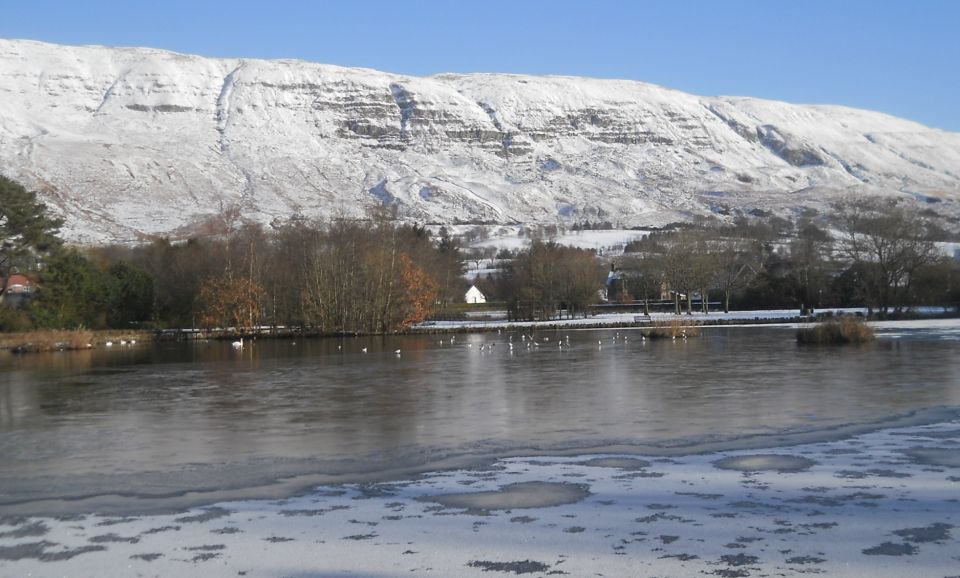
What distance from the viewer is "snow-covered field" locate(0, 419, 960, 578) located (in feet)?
28.6

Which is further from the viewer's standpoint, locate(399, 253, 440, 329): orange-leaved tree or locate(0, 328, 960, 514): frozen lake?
locate(399, 253, 440, 329): orange-leaved tree

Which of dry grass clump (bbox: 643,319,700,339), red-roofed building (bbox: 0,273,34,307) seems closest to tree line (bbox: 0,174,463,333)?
red-roofed building (bbox: 0,273,34,307)

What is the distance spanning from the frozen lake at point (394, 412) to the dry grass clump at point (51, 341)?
53.6ft

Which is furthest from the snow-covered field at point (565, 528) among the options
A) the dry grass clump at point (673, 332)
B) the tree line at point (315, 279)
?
the tree line at point (315, 279)

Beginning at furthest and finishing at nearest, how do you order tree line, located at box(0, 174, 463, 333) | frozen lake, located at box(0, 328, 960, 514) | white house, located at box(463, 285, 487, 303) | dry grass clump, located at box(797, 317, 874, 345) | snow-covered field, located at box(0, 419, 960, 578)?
1. white house, located at box(463, 285, 487, 303)
2. tree line, located at box(0, 174, 463, 333)
3. dry grass clump, located at box(797, 317, 874, 345)
4. frozen lake, located at box(0, 328, 960, 514)
5. snow-covered field, located at box(0, 419, 960, 578)

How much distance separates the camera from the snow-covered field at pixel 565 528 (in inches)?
344

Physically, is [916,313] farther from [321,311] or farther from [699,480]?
[699,480]

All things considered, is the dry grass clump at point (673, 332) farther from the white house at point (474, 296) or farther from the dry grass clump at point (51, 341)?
the white house at point (474, 296)

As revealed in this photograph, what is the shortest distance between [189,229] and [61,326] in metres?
132

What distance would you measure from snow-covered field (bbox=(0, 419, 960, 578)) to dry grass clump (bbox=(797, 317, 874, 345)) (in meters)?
28.0

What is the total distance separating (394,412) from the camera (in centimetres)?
2020

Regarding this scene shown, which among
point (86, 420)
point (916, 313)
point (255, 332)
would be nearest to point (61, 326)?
point (255, 332)

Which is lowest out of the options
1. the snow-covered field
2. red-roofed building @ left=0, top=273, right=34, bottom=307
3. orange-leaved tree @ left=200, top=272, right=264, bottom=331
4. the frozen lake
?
the snow-covered field

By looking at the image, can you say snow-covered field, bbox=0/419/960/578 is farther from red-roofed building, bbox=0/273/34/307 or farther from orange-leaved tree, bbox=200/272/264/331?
red-roofed building, bbox=0/273/34/307
